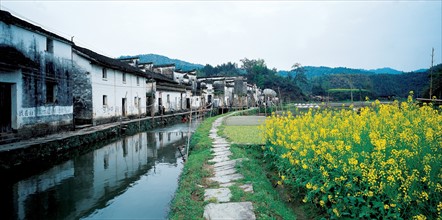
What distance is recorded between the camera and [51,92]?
16.0 m

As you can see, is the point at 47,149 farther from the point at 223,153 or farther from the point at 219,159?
the point at 219,159

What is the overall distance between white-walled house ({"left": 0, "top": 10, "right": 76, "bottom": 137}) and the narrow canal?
350cm

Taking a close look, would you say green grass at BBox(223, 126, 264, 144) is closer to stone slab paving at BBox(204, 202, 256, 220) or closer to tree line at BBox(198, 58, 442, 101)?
stone slab paving at BBox(204, 202, 256, 220)

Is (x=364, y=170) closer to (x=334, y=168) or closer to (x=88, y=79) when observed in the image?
(x=334, y=168)

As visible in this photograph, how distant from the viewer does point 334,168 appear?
165 inches

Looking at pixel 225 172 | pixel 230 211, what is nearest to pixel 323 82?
pixel 225 172

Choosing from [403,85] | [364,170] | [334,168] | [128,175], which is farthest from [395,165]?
[403,85]

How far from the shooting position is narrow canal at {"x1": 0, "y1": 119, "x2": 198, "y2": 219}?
689 centimetres

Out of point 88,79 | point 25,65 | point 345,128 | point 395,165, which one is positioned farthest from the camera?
point 88,79

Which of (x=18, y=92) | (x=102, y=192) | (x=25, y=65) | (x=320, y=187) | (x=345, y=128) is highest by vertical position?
(x=25, y=65)

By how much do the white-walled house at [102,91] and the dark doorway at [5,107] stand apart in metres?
6.78

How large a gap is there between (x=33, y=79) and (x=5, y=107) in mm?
2015

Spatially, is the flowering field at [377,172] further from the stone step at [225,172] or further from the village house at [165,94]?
the village house at [165,94]

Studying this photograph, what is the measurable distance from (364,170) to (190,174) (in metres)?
4.22
